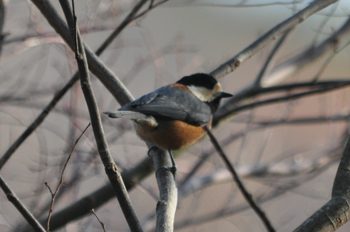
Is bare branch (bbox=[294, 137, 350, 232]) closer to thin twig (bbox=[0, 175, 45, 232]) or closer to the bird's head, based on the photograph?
thin twig (bbox=[0, 175, 45, 232])

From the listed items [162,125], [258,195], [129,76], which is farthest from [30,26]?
[258,195]

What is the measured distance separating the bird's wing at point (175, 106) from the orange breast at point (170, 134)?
5 centimetres

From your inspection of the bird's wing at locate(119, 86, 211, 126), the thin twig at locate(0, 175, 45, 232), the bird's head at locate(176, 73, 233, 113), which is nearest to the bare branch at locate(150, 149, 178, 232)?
the bird's wing at locate(119, 86, 211, 126)

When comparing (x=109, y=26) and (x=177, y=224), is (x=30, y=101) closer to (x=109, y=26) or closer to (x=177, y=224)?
(x=109, y=26)

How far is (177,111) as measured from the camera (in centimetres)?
332

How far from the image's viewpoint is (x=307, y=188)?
4.66 meters

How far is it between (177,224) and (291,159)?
5.06ft

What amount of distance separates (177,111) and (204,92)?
0.45 m

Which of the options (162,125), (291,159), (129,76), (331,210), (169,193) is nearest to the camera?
(331,210)

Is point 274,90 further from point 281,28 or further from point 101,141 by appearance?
point 101,141

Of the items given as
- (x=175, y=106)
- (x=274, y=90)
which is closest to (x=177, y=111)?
(x=175, y=106)

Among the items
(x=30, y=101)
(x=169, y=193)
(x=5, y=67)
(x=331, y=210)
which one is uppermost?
(x=5, y=67)

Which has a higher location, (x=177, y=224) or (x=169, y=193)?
(x=177, y=224)

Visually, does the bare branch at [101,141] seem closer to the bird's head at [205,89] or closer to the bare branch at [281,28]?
the bare branch at [281,28]
